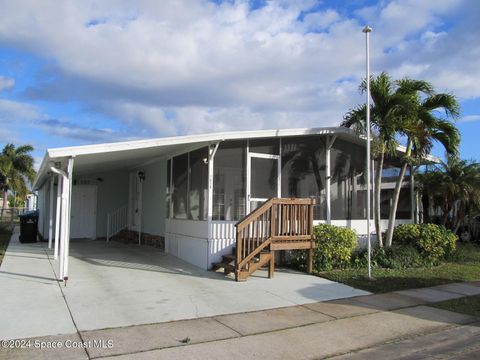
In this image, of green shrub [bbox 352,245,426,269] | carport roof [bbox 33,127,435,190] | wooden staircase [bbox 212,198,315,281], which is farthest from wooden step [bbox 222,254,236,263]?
green shrub [bbox 352,245,426,269]

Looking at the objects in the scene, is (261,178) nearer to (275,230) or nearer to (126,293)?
(275,230)

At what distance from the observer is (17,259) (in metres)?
11.3

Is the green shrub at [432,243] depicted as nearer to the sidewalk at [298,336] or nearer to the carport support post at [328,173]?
the carport support post at [328,173]

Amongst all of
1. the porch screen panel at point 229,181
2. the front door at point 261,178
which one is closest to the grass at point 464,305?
the front door at point 261,178

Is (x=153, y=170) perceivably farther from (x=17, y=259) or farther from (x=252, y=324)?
(x=252, y=324)

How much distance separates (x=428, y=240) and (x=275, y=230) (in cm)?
454

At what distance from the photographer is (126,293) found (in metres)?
7.83

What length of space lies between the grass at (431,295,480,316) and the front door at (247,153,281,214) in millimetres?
4736

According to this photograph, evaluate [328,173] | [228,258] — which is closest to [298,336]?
[228,258]

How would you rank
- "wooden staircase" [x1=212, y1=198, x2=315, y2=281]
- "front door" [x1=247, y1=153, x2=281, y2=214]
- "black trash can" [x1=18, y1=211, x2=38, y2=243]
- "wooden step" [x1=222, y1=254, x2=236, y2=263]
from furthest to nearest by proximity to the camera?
"black trash can" [x1=18, y1=211, x2=38, y2=243] < "front door" [x1=247, y1=153, x2=281, y2=214] < "wooden step" [x1=222, y1=254, x2=236, y2=263] < "wooden staircase" [x1=212, y1=198, x2=315, y2=281]

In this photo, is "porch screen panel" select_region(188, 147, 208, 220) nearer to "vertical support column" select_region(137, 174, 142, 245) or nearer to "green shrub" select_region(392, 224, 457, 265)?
"vertical support column" select_region(137, 174, 142, 245)

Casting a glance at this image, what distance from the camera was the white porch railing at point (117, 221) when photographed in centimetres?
1723

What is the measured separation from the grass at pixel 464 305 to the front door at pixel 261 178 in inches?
186

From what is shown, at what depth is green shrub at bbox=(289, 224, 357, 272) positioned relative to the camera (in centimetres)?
1030
